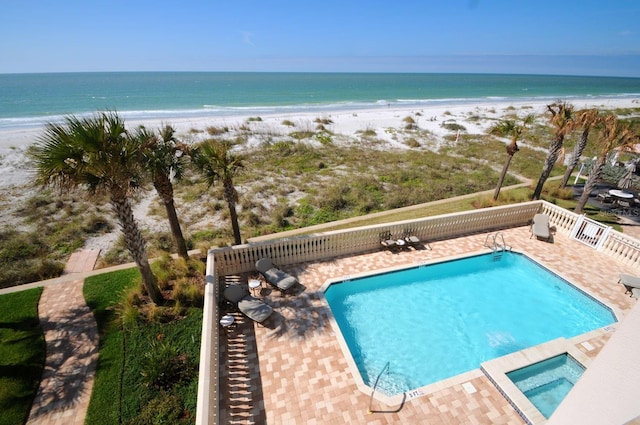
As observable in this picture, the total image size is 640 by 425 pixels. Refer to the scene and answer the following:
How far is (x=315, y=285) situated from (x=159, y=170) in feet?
20.4

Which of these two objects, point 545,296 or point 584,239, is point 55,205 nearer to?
point 545,296

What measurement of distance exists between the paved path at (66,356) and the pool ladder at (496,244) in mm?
14077

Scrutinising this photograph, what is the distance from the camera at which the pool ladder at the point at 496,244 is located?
40.8ft

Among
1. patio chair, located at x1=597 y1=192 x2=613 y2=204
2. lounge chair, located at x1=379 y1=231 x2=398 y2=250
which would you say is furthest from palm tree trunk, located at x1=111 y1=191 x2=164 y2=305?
patio chair, located at x1=597 y1=192 x2=613 y2=204

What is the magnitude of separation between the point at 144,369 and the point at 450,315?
897 cm

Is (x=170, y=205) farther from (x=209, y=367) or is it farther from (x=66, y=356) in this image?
(x=209, y=367)

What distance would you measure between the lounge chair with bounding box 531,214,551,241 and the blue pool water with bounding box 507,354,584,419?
685 centimetres

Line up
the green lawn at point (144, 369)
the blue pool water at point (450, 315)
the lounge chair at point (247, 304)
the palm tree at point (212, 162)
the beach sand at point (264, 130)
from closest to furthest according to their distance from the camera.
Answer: the green lawn at point (144, 369), the blue pool water at point (450, 315), the lounge chair at point (247, 304), the palm tree at point (212, 162), the beach sand at point (264, 130)

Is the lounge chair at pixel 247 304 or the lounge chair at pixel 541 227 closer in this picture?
the lounge chair at pixel 247 304

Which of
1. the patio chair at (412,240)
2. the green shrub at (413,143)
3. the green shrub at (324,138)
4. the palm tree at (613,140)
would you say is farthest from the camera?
the green shrub at (413,143)

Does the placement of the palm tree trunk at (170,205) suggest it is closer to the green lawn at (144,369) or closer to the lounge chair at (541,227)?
the green lawn at (144,369)

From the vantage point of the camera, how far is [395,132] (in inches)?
1571

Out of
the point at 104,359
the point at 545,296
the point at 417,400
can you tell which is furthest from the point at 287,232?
the point at 545,296

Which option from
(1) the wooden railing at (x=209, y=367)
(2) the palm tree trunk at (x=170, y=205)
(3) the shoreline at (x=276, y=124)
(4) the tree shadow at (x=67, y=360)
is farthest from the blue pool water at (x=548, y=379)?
(3) the shoreline at (x=276, y=124)
